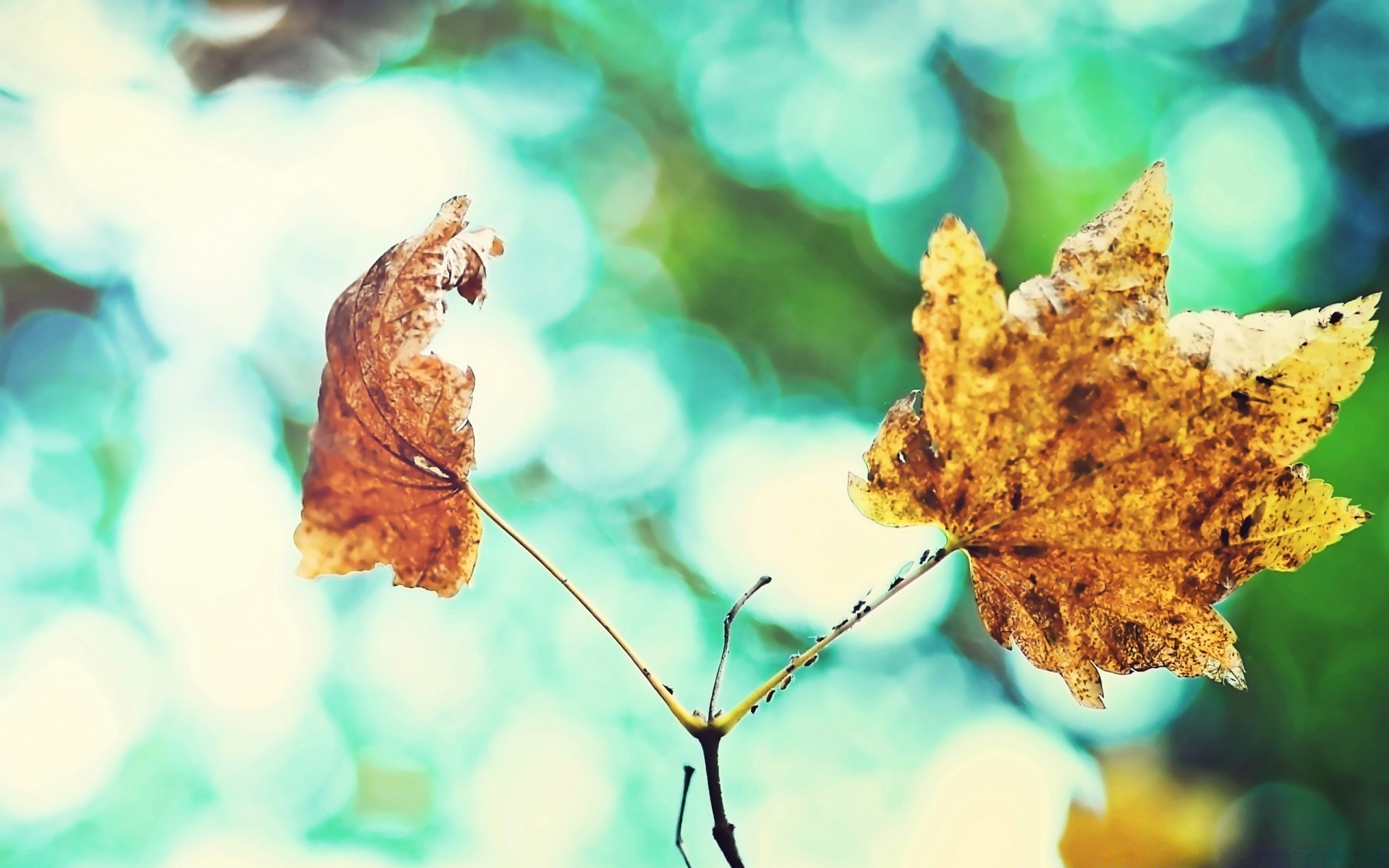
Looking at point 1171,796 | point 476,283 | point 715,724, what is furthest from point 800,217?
point 715,724

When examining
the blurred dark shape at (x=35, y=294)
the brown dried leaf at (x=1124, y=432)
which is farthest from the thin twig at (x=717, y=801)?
the blurred dark shape at (x=35, y=294)

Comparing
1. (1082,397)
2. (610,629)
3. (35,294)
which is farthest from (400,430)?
(35,294)

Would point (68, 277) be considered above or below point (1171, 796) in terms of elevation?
below

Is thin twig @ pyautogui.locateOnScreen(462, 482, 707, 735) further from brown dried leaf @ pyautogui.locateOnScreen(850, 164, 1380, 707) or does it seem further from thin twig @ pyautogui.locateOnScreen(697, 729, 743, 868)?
brown dried leaf @ pyautogui.locateOnScreen(850, 164, 1380, 707)

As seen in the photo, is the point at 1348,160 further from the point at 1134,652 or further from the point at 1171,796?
the point at 1134,652

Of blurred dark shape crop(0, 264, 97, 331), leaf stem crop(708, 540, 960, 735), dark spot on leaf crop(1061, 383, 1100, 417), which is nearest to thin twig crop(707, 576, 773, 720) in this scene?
leaf stem crop(708, 540, 960, 735)

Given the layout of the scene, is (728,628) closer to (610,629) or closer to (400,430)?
(610,629)

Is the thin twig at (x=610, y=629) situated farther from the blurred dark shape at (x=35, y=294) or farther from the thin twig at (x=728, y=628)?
the blurred dark shape at (x=35, y=294)
